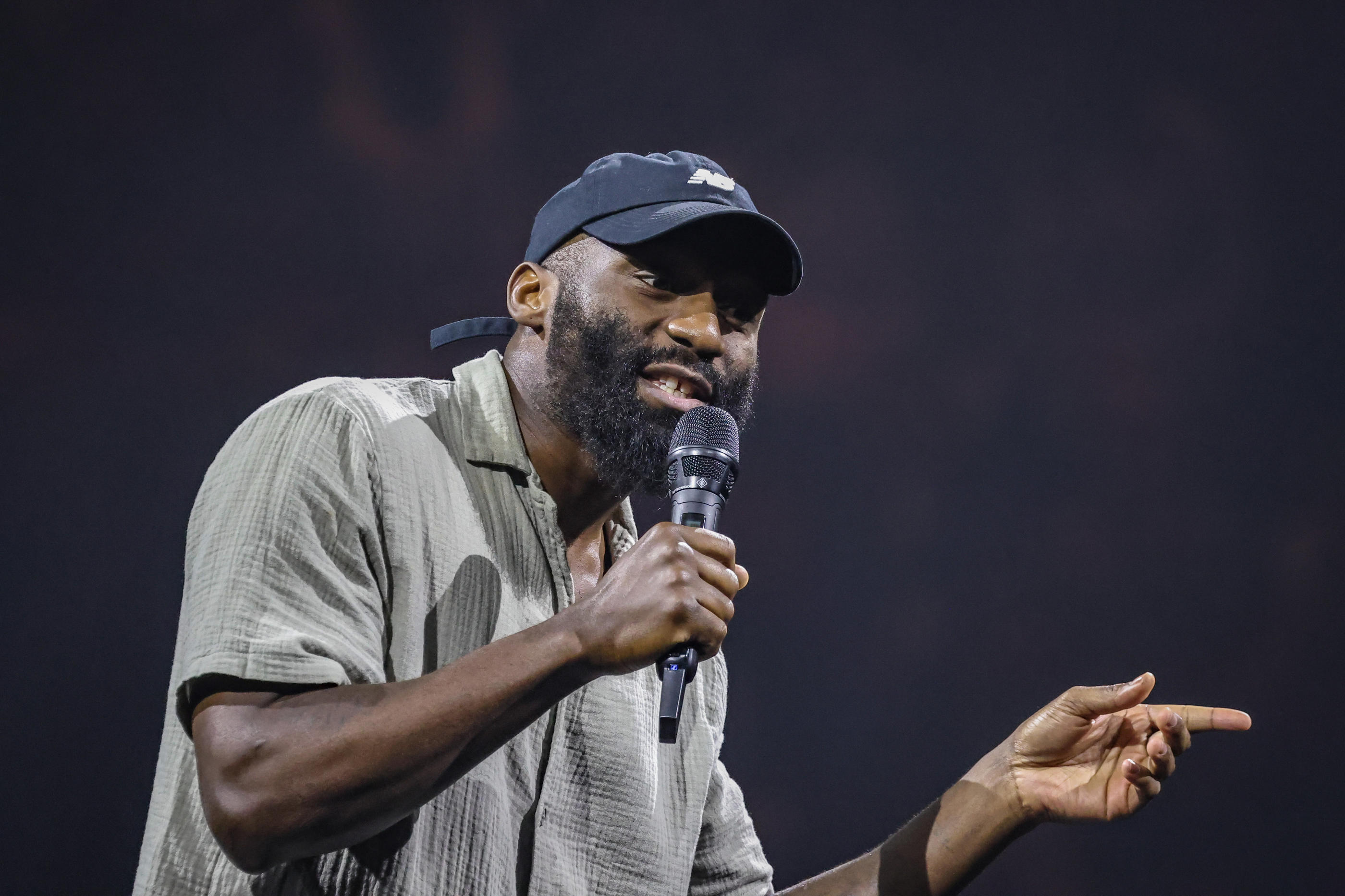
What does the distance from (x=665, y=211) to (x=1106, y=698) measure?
3.29 ft

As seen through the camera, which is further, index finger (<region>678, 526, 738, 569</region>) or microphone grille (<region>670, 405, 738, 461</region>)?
microphone grille (<region>670, 405, 738, 461</region>)

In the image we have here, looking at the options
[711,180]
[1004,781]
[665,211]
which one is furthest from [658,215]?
[1004,781]

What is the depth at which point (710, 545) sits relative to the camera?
3.92 feet

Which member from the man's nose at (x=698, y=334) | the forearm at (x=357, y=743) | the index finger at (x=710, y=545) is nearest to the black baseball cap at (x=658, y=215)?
the man's nose at (x=698, y=334)

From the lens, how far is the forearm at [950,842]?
1.75m

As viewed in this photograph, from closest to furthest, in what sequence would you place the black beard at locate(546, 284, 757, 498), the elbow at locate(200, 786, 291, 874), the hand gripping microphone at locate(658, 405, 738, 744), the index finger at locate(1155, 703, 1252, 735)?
the elbow at locate(200, 786, 291, 874)
the hand gripping microphone at locate(658, 405, 738, 744)
the index finger at locate(1155, 703, 1252, 735)
the black beard at locate(546, 284, 757, 498)

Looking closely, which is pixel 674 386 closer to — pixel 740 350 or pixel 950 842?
pixel 740 350


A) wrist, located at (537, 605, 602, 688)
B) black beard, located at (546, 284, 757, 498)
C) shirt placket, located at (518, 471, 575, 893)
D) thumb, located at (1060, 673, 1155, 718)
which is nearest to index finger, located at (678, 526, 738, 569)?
wrist, located at (537, 605, 602, 688)

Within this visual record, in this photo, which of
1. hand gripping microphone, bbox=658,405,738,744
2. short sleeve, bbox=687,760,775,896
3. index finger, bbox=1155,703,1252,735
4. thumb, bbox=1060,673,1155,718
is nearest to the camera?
→ hand gripping microphone, bbox=658,405,738,744

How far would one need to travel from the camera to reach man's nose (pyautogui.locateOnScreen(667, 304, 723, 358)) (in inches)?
67.9

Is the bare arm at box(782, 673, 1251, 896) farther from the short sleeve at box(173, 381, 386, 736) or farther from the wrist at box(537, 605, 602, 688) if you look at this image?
the short sleeve at box(173, 381, 386, 736)

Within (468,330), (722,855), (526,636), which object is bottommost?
(722,855)

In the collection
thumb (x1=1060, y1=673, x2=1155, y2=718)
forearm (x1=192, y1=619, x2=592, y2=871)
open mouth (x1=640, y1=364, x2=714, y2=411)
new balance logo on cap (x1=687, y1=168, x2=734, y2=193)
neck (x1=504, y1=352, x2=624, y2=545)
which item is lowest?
forearm (x1=192, y1=619, x2=592, y2=871)

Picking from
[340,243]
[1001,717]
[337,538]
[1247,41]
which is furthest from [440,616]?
[1247,41]
